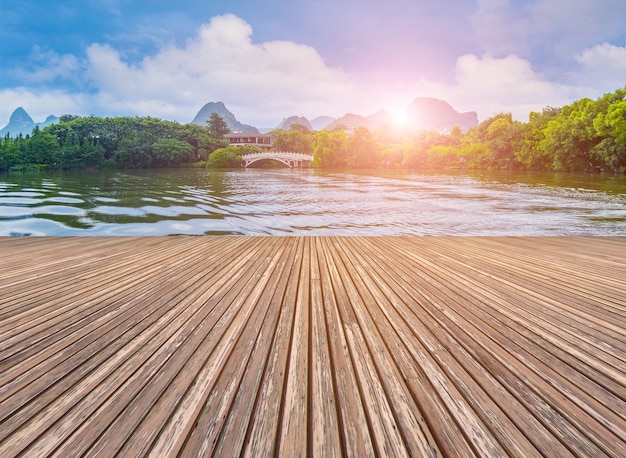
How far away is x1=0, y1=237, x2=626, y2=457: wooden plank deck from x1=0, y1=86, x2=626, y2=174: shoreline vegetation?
3014cm

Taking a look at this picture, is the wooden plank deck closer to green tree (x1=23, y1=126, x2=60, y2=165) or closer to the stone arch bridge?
the stone arch bridge

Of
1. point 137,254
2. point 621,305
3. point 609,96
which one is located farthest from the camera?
point 609,96

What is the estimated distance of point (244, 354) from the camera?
1496mm

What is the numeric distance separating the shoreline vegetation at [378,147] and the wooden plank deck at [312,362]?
30136 millimetres

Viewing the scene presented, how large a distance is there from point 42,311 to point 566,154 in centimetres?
3571

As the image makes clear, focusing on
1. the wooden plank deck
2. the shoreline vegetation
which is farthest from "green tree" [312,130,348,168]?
the wooden plank deck

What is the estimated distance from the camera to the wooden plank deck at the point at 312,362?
100 cm

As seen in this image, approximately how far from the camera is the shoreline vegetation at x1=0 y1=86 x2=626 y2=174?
26438mm

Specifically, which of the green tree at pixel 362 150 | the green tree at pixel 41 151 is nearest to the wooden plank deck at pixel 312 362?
the green tree at pixel 362 150

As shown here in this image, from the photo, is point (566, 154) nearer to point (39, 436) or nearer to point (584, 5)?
point (584, 5)

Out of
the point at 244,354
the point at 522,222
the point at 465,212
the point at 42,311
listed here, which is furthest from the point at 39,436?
the point at 465,212

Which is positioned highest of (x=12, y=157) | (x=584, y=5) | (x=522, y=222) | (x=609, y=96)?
(x=584, y=5)

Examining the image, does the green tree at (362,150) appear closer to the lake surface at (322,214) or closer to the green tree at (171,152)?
the green tree at (171,152)

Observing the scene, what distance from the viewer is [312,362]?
56.4 inches
